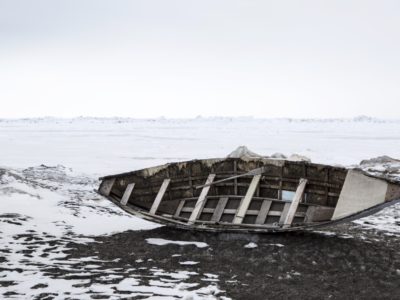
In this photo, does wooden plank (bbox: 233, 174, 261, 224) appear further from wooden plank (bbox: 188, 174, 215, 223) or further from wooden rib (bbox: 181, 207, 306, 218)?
wooden plank (bbox: 188, 174, 215, 223)

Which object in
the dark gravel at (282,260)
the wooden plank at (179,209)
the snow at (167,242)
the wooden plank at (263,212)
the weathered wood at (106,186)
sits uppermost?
the weathered wood at (106,186)

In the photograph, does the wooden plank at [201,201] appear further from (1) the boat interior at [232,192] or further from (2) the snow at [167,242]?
(2) the snow at [167,242]

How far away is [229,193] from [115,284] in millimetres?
4736

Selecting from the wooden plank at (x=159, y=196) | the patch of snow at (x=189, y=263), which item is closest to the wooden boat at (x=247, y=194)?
the wooden plank at (x=159, y=196)

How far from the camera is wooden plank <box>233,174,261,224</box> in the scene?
32.7ft

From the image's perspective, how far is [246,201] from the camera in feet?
33.6

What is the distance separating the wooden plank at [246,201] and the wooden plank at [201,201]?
2.95 feet

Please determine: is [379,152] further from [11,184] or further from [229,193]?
[11,184]

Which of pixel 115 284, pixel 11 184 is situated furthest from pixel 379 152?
pixel 115 284

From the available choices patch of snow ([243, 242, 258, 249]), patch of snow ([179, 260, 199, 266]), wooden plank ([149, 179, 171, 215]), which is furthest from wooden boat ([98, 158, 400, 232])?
patch of snow ([179, 260, 199, 266])

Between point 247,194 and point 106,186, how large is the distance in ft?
11.1

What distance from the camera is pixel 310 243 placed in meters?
9.35

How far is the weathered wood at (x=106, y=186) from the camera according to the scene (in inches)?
416

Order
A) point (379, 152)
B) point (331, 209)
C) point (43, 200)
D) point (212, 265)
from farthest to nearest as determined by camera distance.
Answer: point (379, 152) < point (43, 200) < point (331, 209) < point (212, 265)
